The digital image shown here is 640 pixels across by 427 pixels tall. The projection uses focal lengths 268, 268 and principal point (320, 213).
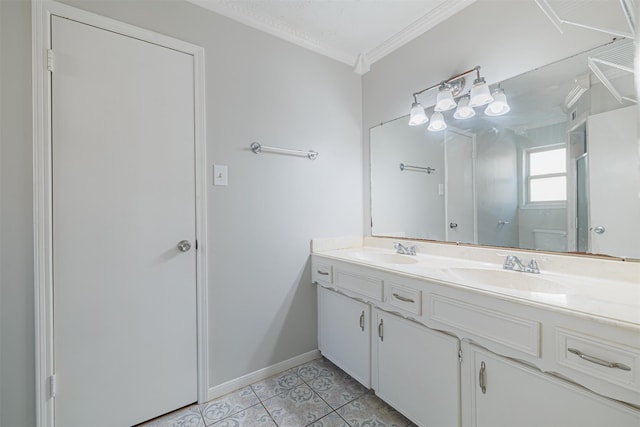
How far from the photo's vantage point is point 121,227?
4.36ft

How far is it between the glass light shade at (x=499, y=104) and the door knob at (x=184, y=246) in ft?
5.96

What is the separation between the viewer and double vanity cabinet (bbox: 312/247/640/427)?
741mm

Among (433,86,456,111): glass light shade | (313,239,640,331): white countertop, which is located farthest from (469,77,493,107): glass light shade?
(313,239,640,331): white countertop

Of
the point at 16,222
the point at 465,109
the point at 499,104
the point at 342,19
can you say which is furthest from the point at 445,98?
the point at 16,222

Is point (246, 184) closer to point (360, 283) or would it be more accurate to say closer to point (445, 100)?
point (360, 283)

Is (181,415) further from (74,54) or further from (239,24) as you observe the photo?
(239,24)

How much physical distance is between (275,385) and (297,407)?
0.25 metres

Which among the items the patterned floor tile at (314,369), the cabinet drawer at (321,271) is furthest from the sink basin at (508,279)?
the patterned floor tile at (314,369)

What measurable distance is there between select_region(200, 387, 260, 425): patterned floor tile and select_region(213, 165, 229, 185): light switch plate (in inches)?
49.8

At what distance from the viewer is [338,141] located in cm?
210

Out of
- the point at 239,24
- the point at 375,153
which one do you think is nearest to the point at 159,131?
the point at 239,24

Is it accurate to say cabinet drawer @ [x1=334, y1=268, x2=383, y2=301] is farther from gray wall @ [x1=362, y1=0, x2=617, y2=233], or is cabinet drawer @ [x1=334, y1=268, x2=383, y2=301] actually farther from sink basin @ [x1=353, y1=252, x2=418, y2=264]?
gray wall @ [x1=362, y1=0, x2=617, y2=233]

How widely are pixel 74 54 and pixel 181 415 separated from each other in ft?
6.14

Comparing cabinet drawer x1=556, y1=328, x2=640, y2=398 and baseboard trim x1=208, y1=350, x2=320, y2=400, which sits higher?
cabinet drawer x1=556, y1=328, x2=640, y2=398
